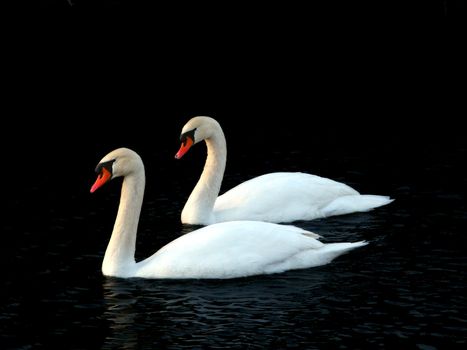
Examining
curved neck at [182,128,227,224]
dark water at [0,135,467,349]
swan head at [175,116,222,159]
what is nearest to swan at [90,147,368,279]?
dark water at [0,135,467,349]

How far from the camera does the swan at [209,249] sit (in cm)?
1600

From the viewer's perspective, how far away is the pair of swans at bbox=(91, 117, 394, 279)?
16000 millimetres

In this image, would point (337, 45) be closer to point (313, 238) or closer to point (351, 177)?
point (351, 177)

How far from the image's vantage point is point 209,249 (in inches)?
632

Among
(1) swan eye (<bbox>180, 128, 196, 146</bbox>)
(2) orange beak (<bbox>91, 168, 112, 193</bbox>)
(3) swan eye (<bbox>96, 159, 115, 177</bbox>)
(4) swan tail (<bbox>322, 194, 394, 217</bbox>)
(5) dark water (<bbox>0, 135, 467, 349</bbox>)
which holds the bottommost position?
(5) dark water (<bbox>0, 135, 467, 349</bbox>)

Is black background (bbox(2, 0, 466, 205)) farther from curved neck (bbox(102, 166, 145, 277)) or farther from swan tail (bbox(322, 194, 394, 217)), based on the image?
curved neck (bbox(102, 166, 145, 277))

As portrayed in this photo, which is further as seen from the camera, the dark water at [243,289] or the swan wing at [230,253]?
the swan wing at [230,253]

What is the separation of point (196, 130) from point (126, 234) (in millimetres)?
3590

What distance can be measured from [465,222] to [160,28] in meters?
25.2

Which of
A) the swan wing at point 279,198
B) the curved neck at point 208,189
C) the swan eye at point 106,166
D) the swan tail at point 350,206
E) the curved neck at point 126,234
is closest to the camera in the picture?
the curved neck at point 126,234

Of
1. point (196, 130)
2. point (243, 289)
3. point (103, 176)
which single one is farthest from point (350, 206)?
point (103, 176)

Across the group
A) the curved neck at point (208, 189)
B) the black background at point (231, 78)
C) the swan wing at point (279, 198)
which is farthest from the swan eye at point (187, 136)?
the black background at point (231, 78)

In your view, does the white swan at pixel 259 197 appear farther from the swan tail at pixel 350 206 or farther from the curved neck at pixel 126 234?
the curved neck at pixel 126 234

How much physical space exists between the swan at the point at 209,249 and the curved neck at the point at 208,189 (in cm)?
279
